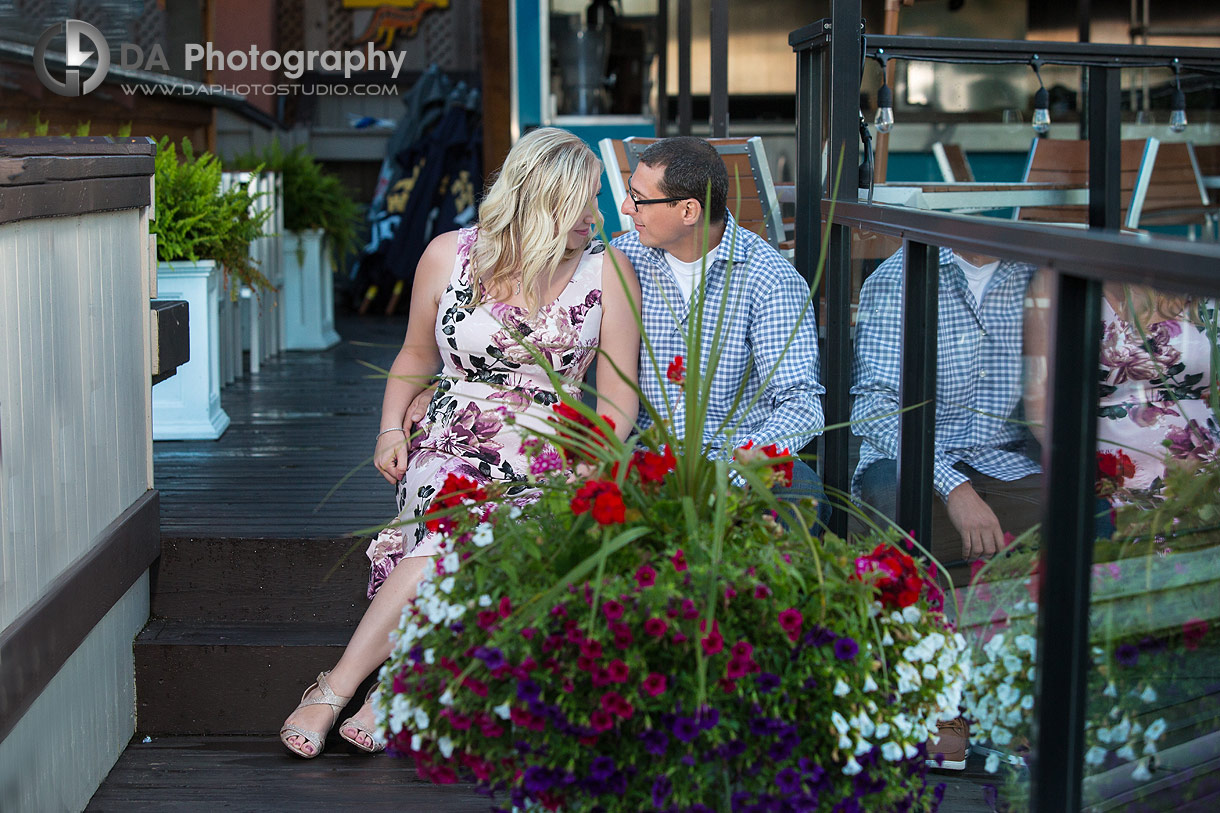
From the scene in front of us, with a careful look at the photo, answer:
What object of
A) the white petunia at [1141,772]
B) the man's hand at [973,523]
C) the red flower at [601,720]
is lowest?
the white petunia at [1141,772]

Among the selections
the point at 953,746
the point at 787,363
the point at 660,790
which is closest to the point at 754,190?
the point at 787,363

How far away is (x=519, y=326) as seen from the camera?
2.29m

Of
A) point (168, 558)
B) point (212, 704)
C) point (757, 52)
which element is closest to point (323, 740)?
point (212, 704)

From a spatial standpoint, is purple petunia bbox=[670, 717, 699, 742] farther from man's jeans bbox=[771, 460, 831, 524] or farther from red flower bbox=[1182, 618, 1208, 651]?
man's jeans bbox=[771, 460, 831, 524]

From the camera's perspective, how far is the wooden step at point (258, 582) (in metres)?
2.61

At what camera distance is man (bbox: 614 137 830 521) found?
7.53ft

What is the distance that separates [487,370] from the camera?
2.30m

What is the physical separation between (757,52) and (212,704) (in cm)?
584

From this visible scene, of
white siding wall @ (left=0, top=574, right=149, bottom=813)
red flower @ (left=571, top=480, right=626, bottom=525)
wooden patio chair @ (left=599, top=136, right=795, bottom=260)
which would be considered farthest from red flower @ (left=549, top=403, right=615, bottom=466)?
wooden patio chair @ (left=599, top=136, right=795, bottom=260)

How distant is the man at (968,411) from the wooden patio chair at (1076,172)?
108 inches

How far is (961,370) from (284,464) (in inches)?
85.6

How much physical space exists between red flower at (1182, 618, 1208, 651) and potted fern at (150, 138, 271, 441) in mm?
3067

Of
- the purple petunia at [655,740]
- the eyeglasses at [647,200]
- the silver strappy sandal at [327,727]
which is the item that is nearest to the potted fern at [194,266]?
the silver strappy sandal at [327,727]

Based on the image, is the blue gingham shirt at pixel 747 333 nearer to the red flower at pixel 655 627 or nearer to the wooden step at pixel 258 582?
the wooden step at pixel 258 582
